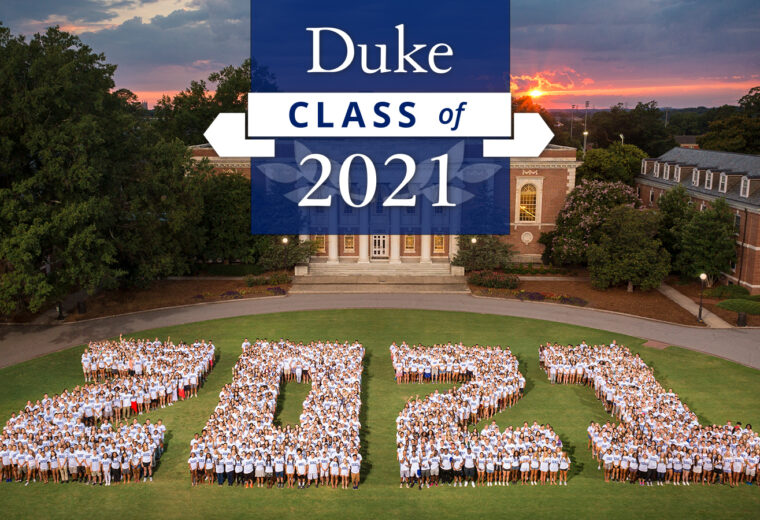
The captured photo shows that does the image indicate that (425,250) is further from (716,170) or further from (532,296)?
(716,170)

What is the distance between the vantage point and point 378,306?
130 feet

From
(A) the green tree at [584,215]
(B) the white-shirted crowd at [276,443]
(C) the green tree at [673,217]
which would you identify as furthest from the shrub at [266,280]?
(C) the green tree at [673,217]

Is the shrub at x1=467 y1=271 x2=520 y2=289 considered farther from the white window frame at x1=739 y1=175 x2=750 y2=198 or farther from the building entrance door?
the white window frame at x1=739 y1=175 x2=750 y2=198

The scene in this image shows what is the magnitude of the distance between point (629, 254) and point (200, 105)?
46.2m

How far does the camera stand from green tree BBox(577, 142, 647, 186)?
58.3 metres

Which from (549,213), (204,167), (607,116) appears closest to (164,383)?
(204,167)

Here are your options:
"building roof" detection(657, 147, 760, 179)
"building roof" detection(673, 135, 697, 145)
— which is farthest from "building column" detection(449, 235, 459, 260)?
"building roof" detection(673, 135, 697, 145)

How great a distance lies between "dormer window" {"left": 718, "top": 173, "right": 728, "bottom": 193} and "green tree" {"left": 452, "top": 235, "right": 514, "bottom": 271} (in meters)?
15.3

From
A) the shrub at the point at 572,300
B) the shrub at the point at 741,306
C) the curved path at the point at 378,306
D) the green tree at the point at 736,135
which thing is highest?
the green tree at the point at 736,135

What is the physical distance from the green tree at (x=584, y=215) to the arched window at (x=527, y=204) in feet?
9.77

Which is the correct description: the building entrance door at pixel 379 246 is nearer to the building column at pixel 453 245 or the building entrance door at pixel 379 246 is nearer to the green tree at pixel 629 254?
the building column at pixel 453 245

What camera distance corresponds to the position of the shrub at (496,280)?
4319 centimetres

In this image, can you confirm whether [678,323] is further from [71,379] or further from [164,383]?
[71,379]

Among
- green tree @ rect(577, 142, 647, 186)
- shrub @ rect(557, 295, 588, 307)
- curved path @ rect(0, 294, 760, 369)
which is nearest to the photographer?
curved path @ rect(0, 294, 760, 369)
